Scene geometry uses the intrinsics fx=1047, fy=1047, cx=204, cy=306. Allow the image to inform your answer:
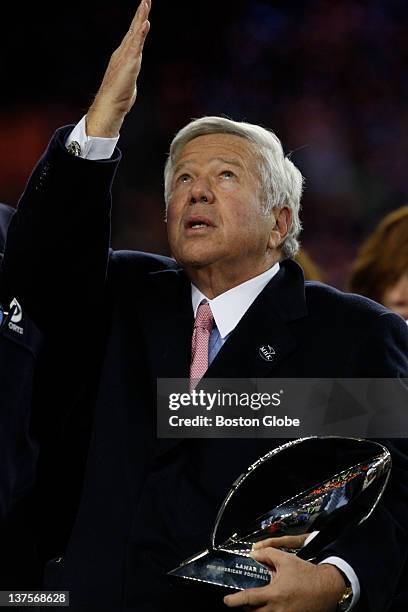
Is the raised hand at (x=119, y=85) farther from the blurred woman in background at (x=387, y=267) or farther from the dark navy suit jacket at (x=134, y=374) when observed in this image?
the blurred woman in background at (x=387, y=267)

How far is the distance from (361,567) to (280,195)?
802mm

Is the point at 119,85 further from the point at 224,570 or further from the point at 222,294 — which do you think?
the point at 224,570

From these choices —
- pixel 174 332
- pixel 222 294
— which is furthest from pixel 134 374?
pixel 222 294

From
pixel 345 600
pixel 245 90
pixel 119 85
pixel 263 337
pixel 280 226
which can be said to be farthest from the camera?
pixel 245 90

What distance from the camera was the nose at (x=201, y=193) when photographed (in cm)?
206

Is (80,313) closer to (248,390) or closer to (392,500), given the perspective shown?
(248,390)

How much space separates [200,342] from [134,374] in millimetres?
141

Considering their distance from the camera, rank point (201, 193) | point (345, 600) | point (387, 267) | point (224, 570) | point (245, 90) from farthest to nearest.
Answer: point (245, 90) < point (387, 267) < point (201, 193) < point (345, 600) < point (224, 570)

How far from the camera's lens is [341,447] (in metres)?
1.75

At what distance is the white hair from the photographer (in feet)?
7.03

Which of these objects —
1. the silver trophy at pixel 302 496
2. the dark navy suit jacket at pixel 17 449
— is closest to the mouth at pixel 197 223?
the dark navy suit jacket at pixel 17 449

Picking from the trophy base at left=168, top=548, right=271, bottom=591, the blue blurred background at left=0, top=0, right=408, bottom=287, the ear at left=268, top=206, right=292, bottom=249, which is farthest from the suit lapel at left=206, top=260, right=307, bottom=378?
the blue blurred background at left=0, top=0, right=408, bottom=287

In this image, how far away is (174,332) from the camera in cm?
201

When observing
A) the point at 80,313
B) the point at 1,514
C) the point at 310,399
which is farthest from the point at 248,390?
the point at 1,514
